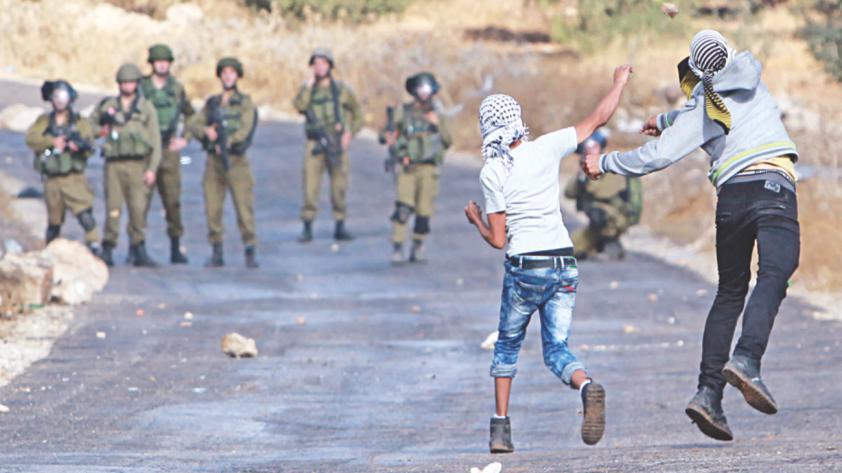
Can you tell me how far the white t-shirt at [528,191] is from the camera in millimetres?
8180

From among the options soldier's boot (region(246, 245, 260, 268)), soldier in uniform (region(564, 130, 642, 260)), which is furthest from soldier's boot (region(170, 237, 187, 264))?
soldier in uniform (region(564, 130, 642, 260))

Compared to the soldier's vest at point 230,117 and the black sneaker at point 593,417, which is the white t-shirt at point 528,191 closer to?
the black sneaker at point 593,417

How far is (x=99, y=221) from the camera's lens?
21.7m

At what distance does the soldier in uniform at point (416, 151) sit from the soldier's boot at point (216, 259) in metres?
1.85

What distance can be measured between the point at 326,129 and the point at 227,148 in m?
2.23

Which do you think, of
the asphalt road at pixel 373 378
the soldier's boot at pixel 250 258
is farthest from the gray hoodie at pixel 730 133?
the soldier's boot at pixel 250 258

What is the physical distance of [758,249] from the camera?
791 cm

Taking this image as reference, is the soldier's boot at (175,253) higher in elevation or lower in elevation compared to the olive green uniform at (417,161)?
lower

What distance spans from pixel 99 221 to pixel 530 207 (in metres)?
14.2

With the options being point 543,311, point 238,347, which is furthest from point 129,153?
point 543,311

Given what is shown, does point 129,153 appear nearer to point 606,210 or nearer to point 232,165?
point 232,165

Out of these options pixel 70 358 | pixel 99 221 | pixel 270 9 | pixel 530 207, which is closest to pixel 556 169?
pixel 530 207

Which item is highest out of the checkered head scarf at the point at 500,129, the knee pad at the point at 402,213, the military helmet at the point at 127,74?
the checkered head scarf at the point at 500,129

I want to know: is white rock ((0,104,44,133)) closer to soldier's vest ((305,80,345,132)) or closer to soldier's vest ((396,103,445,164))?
soldier's vest ((305,80,345,132))
